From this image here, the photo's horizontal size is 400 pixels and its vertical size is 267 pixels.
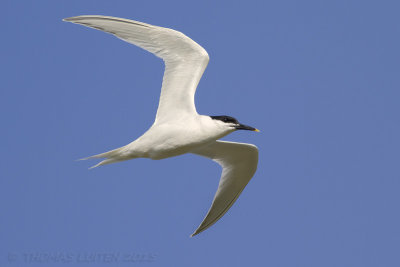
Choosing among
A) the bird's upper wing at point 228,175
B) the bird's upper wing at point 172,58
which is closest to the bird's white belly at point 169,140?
the bird's upper wing at point 172,58

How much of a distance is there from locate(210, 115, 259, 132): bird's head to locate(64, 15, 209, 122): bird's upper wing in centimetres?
43

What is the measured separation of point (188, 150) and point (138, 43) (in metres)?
1.98

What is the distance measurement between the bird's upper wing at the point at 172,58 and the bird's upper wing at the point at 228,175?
1.68 m

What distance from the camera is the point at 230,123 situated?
11508 millimetres

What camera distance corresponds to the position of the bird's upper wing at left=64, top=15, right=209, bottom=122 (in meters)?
11.6

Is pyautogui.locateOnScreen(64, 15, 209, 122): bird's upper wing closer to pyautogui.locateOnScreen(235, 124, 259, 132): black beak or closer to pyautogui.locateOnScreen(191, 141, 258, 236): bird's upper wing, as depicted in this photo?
pyautogui.locateOnScreen(235, 124, 259, 132): black beak

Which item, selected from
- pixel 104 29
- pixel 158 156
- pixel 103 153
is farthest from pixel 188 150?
pixel 104 29

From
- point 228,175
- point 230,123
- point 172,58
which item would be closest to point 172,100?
point 172,58

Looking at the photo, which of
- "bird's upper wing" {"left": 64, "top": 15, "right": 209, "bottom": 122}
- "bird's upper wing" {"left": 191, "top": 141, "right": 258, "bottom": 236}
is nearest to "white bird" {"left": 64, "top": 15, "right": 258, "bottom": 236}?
"bird's upper wing" {"left": 64, "top": 15, "right": 209, "bottom": 122}

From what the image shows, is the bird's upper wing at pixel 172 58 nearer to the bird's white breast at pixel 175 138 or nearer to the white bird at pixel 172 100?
the white bird at pixel 172 100

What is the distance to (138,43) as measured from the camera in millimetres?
11703

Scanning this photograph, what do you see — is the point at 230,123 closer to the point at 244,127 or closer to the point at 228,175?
the point at 244,127

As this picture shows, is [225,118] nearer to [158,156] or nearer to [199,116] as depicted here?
[199,116]

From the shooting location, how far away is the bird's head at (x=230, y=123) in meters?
11.5
